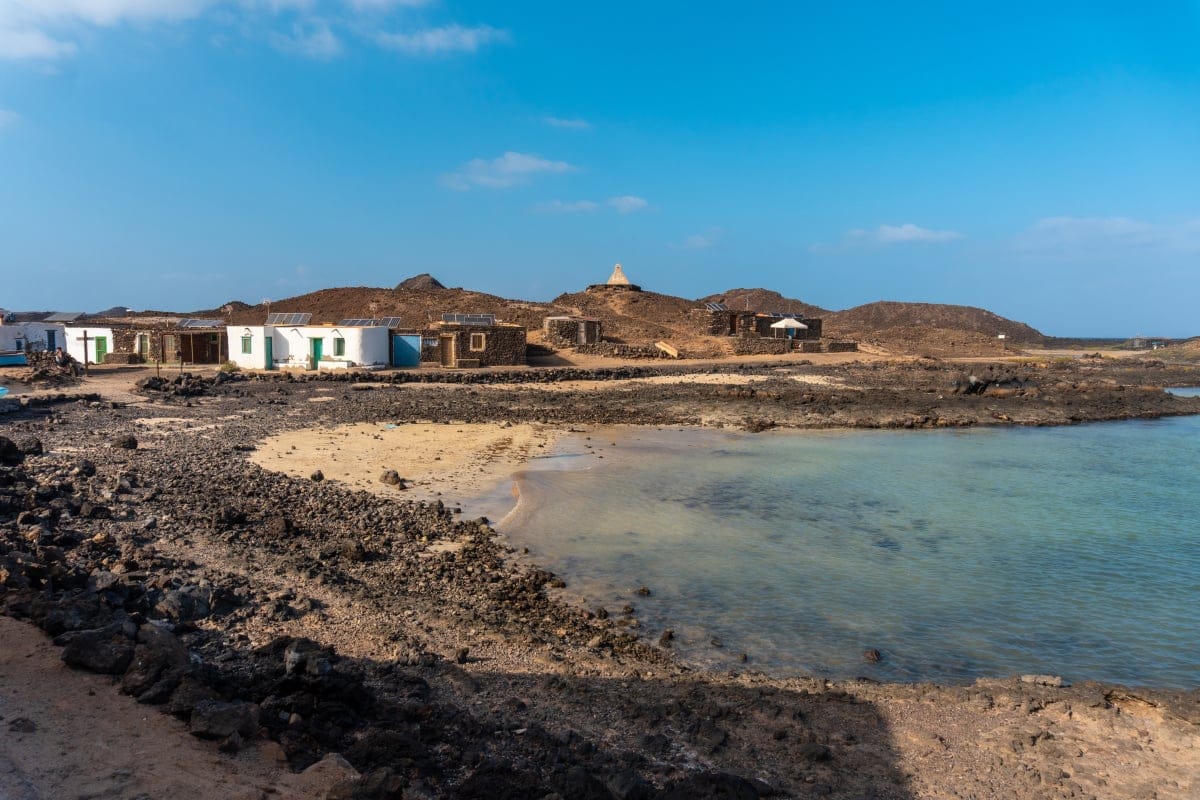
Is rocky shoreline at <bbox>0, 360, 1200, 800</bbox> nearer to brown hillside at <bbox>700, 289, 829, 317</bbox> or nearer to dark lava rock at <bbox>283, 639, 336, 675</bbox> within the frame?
dark lava rock at <bbox>283, 639, 336, 675</bbox>

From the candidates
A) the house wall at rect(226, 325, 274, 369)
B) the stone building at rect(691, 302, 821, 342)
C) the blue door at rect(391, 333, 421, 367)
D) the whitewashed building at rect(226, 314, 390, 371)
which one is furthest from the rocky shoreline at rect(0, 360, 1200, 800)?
the stone building at rect(691, 302, 821, 342)

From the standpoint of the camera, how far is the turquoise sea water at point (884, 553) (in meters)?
8.27

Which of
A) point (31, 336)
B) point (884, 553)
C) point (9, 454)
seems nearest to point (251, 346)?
point (31, 336)

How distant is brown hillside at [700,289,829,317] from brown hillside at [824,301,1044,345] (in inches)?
108

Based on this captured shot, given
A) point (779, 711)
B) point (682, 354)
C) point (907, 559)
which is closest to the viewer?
point (779, 711)

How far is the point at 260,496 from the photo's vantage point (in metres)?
12.2

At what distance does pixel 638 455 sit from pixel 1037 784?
1411 cm

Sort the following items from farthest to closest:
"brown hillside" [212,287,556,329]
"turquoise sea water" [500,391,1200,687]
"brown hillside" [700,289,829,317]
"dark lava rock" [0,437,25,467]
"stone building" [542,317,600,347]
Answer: "brown hillside" [700,289,829,317] → "brown hillside" [212,287,556,329] → "stone building" [542,317,600,347] → "dark lava rock" [0,437,25,467] → "turquoise sea water" [500,391,1200,687]

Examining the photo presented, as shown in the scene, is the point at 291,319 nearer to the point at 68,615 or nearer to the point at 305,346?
the point at 305,346

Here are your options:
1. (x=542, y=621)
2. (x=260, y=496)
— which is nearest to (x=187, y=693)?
(x=542, y=621)

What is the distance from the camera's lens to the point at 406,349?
3984cm

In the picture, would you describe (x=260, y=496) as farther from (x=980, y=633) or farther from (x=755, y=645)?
(x=980, y=633)

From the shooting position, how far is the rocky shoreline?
5.00 meters

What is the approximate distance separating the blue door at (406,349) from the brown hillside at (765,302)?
52503 millimetres
